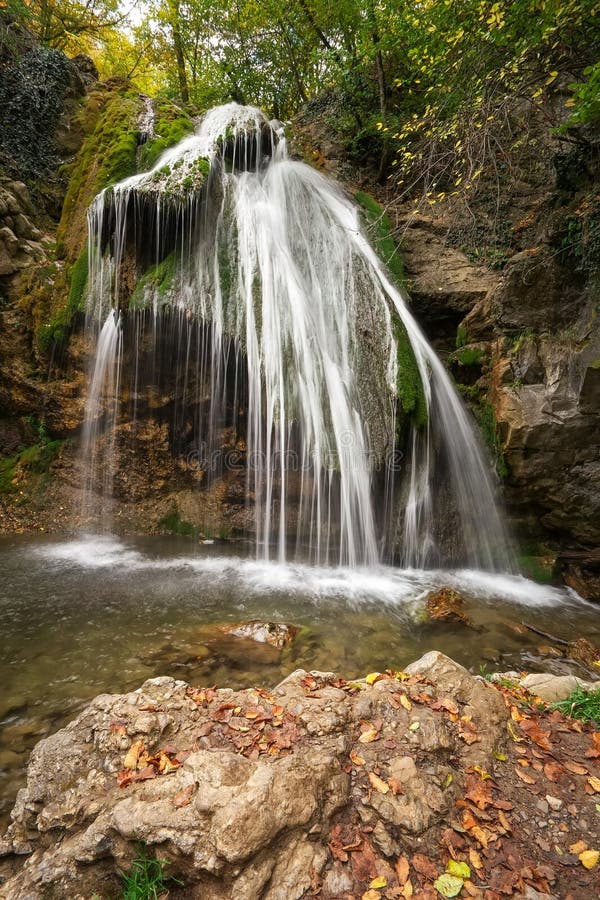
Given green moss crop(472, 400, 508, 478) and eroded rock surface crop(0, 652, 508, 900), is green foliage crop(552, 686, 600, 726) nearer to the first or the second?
eroded rock surface crop(0, 652, 508, 900)

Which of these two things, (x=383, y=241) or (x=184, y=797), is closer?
(x=184, y=797)

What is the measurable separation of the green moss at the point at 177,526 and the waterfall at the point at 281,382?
3.00ft

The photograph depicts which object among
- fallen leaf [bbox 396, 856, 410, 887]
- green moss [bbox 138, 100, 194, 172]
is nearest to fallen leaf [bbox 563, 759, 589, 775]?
fallen leaf [bbox 396, 856, 410, 887]

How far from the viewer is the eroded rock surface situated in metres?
1.57

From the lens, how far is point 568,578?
20.4ft

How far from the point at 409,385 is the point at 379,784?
5.66 metres

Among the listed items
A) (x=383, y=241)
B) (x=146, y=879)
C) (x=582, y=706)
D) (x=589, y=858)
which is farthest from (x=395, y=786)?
(x=383, y=241)

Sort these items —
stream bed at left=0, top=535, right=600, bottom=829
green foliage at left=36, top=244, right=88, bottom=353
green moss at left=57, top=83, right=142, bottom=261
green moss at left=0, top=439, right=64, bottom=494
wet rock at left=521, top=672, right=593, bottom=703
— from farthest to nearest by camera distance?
green moss at left=57, top=83, right=142, bottom=261 < green moss at left=0, top=439, right=64, bottom=494 < green foliage at left=36, top=244, right=88, bottom=353 < stream bed at left=0, top=535, right=600, bottom=829 < wet rock at left=521, top=672, right=593, bottom=703

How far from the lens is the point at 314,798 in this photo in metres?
1.75

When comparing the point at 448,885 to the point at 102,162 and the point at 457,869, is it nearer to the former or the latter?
the point at 457,869

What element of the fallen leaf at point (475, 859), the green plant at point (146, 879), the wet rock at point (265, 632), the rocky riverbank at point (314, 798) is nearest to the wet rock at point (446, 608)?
the wet rock at point (265, 632)

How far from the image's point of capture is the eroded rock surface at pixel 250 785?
157cm

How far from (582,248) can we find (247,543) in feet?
22.9

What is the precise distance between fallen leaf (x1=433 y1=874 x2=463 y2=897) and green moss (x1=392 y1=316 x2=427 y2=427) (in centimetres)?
555
